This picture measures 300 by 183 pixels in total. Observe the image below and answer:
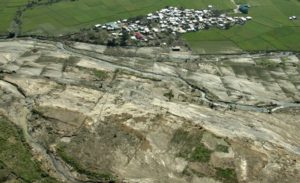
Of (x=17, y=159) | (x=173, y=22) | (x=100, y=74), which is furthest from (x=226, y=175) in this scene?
(x=173, y=22)

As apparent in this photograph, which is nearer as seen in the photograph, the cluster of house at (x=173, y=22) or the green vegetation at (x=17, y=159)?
the green vegetation at (x=17, y=159)

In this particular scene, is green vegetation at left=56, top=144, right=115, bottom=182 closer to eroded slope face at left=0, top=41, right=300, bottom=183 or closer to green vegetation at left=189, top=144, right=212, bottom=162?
eroded slope face at left=0, top=41, right=300, bottom=183

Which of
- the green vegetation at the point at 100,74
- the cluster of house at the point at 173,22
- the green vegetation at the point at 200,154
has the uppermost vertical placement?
the cluster of house at the point at 173,22

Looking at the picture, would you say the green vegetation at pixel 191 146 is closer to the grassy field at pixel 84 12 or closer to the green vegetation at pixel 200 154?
the green vegetation at pixel 200 154

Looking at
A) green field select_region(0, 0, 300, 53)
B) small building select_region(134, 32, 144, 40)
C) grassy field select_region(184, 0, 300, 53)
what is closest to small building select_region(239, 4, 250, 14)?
grassy field select_region(184, 0, 300, 53)

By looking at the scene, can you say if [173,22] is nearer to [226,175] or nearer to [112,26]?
[112,26]

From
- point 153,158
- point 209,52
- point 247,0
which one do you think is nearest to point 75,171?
point 153,158

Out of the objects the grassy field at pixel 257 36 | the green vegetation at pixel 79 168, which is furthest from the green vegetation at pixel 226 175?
the grassy field at pixel 257 36

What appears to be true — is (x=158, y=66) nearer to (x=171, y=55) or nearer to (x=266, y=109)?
(x=171, y=55)
